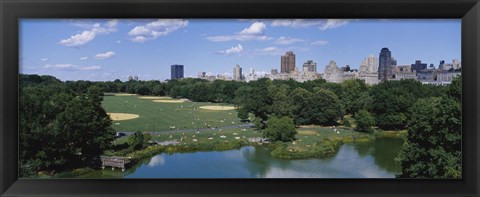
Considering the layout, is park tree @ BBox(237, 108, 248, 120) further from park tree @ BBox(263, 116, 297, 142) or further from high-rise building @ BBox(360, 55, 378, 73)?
high-rise building @ BBox(360, 55, 378, 73)

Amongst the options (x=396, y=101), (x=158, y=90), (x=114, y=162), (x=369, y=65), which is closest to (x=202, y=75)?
(x=158, y=90)

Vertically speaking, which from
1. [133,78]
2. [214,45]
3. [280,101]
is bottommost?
[280,101]

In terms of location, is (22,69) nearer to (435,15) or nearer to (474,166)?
(435,15)

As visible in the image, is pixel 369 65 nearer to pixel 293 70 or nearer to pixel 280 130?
pixel 293 70

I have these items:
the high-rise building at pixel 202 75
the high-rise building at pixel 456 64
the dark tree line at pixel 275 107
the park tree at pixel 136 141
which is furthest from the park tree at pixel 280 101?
the high-rise building at pixel 456 64

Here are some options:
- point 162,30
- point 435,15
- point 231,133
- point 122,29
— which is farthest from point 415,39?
point 122,29

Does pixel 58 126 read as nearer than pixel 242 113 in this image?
Yes

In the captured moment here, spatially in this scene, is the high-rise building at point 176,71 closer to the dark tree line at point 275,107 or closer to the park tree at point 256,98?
the dark tree line at point 275,107
